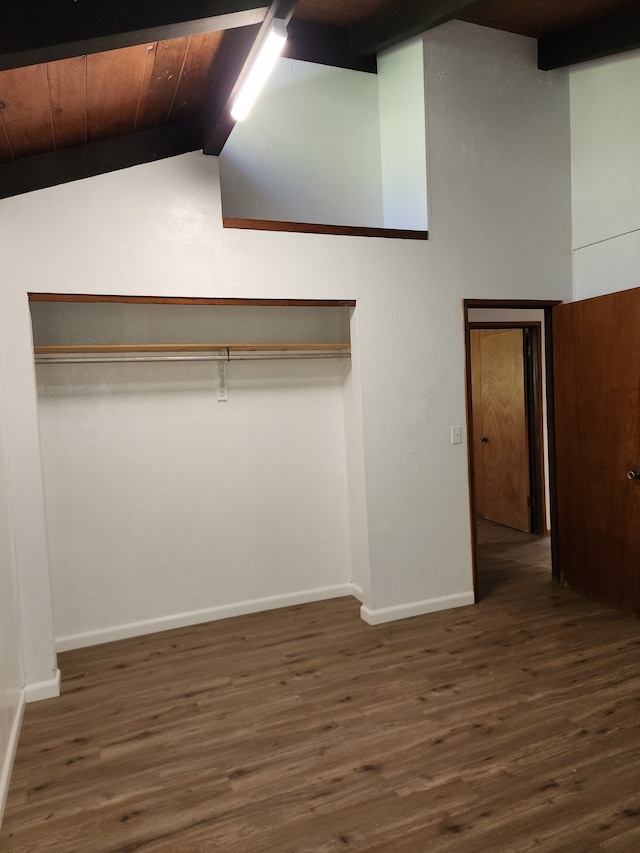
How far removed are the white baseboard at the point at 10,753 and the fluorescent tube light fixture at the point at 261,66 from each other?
9.10 feet

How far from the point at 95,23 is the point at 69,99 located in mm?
630

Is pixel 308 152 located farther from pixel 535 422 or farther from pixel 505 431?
pixel 505 431

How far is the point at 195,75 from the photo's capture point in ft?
7.55

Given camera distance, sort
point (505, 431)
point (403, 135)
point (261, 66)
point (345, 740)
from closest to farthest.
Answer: point (261, 66) < point (345, 740) < point (403, 135) < point (505, 431)

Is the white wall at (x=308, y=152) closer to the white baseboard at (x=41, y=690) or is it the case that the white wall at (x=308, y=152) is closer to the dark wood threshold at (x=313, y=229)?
the dark wood threshold at (x=313, y=229)

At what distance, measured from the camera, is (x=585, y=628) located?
3.10 m

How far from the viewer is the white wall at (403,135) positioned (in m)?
3.29

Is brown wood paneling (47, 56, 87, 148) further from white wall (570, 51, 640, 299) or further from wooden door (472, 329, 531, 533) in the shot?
wooden door (472, 329, 531, 533)

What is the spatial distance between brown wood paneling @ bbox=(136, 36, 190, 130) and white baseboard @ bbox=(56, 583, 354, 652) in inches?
109

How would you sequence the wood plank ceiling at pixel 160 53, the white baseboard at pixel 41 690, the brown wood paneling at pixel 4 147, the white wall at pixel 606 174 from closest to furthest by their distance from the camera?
the wood plank ceiling at pixel 160 53
the brown wood paneling at pixel 4 147
the white baseboard at pixel 41 690
the white wall at pixel 606 174

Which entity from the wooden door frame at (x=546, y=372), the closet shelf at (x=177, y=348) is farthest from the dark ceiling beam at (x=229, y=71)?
the wooden door frame at (x=546, y=372)

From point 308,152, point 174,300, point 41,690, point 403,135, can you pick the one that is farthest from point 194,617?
point 403,135

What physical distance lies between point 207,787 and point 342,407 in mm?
2324

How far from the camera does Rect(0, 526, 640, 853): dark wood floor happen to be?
1771mm
